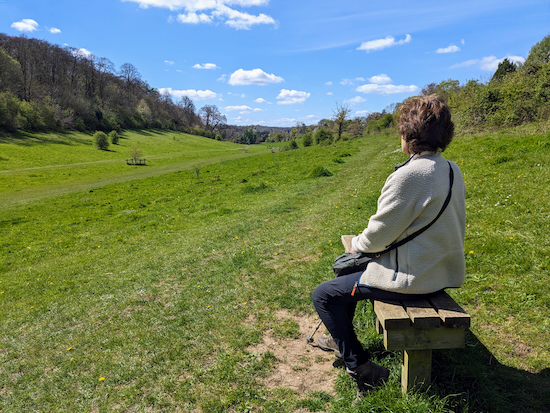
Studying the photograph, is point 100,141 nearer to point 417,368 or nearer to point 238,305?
point 238,305

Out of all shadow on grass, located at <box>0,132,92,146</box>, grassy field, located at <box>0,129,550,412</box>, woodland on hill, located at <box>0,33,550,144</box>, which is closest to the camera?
grassy field, located at <box>0,129,550,412</box>

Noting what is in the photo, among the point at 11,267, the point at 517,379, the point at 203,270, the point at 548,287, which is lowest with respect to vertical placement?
the point at 11,267

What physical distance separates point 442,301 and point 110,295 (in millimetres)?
5803

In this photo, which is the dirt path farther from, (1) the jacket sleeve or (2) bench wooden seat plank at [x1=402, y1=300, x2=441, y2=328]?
(1) the jacket sleeve

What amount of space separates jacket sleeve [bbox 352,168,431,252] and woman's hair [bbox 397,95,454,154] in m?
0.29

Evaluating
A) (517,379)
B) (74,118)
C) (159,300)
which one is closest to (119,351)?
(159,300)

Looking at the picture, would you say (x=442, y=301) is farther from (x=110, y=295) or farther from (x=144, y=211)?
(x=144, y=211)

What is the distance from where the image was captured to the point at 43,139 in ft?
162

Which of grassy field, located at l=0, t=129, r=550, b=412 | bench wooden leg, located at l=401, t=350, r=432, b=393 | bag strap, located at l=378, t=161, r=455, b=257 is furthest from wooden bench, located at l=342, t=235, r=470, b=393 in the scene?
bag strap, located at l=378, t=161, r=455, b=257

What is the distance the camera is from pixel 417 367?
7.72ft

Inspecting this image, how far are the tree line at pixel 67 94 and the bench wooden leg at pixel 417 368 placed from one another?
202 ft

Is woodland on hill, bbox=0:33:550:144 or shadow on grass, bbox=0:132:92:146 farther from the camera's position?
shadow on grass, bbox=0:132:92:146

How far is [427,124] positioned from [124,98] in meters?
107

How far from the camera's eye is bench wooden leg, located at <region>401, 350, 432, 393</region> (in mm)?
2313
